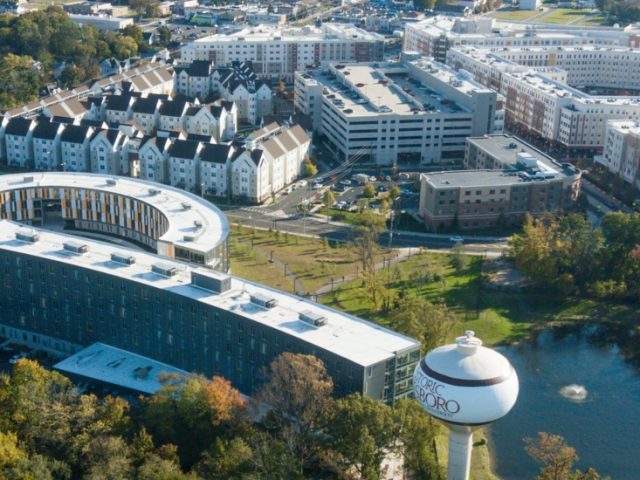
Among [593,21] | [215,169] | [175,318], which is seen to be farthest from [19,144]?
[593,21]

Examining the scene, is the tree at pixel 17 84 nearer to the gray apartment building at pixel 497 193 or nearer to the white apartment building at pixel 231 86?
the white apartment building at pixel 231 86

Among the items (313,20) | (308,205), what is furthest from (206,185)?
(313,20)

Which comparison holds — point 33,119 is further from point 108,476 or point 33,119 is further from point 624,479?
point 624,479

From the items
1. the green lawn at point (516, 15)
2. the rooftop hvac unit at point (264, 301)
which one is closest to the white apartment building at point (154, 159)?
the rooftop hvac unit at point (264, 301)

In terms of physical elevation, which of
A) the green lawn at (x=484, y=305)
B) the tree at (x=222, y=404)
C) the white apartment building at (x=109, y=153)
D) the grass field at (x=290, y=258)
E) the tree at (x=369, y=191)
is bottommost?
the green lawn at (x=484, y=305)

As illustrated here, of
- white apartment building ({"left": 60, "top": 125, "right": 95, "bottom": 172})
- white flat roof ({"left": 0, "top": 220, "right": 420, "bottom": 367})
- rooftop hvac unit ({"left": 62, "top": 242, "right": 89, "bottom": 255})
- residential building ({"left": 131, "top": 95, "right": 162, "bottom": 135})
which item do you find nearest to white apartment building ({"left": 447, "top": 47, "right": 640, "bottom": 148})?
residential building ({"left": 131, "top": 95, "right": 162, "bottom": 135})

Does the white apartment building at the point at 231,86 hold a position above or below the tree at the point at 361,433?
above
